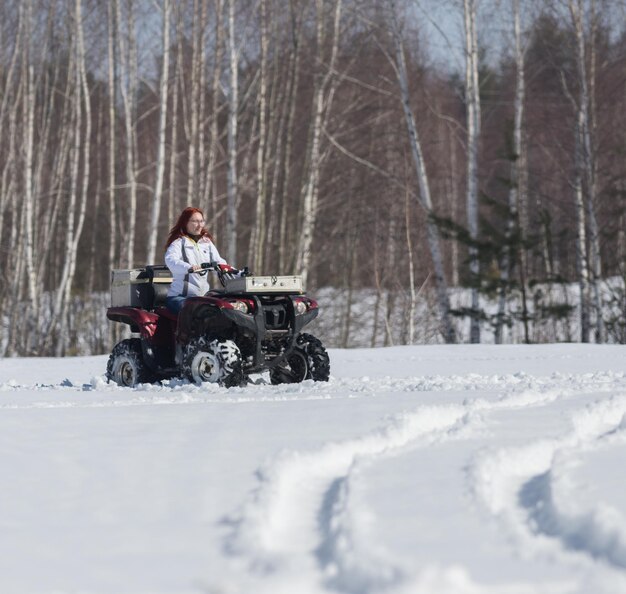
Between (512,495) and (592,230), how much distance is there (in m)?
14.0

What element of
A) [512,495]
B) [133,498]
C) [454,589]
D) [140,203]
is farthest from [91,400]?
[140,203]

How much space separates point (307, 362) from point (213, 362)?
0.97 meters

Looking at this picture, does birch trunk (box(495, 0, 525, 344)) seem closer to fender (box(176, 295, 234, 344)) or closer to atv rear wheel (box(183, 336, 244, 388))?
fender (box(176, 295, 234, 344))

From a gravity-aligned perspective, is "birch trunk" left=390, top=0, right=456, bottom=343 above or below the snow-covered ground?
above

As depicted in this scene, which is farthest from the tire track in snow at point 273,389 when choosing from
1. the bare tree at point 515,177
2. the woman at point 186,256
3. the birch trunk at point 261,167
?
the birch trunk at point 261,167

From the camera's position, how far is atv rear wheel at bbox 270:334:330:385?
9.62 m

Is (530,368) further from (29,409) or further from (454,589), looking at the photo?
(454,589)

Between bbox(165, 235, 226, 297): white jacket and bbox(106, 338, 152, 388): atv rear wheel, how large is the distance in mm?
599

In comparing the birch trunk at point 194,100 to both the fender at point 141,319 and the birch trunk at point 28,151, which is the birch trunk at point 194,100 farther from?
the fender at point 141,319

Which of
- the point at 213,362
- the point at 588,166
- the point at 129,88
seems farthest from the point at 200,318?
the point at 129,88

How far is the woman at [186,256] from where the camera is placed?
9.41m

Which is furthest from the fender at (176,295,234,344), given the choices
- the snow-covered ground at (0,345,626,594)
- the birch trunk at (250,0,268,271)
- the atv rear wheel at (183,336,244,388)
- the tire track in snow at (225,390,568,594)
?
the birch trunk at (250,0,268,271)

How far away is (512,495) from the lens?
4.46 meters

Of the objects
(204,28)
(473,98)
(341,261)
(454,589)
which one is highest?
(204,28)
